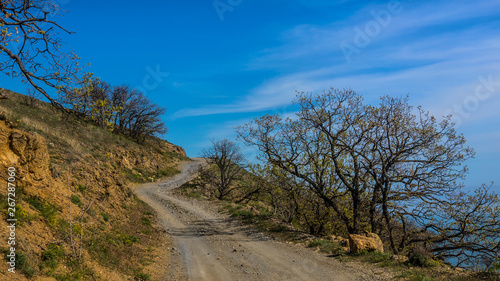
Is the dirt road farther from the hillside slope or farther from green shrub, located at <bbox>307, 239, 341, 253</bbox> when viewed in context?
the hillside slope

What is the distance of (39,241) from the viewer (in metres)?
7.71

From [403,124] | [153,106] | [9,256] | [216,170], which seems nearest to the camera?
[9,256]

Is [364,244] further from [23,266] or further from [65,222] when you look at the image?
[23,266]

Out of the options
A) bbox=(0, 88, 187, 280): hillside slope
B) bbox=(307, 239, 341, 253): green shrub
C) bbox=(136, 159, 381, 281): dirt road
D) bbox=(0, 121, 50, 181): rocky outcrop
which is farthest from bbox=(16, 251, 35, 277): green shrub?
bbox=(307, 239, 341, 253): green shrub

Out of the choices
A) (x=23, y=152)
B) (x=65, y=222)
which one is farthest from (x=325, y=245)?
(x=23, y=152)

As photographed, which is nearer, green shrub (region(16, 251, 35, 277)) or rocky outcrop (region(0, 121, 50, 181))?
green shrub (region(16, 251, 35, 277))

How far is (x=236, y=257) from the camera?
1307 cm

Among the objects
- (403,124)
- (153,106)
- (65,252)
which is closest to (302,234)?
(403,124)

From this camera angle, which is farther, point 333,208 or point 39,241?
point 333,208

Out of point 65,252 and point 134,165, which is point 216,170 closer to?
point 134,165

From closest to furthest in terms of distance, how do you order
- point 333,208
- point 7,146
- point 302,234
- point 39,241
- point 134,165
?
point 39,241
point 7,146
point 302,234
point 333,208
point 134,165

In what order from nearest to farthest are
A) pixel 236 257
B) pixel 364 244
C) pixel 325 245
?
pixel 364 244, pixel 236 257, pixel 325 245

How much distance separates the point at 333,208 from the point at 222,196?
61.7ft

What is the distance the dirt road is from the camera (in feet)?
35.1
